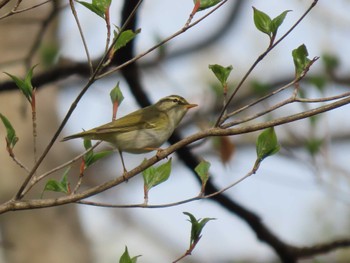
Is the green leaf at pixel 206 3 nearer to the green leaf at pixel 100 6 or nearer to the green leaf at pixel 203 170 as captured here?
the green leaf at pixel 100 6

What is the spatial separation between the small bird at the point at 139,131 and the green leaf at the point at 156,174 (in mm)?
513

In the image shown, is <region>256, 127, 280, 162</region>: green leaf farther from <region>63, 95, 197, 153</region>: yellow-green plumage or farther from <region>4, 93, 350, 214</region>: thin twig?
<region>63, 95, 197, 153</region>: yellow-green plumage

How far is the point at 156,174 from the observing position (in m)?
2.72

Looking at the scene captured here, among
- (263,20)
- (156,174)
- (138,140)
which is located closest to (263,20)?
(263,20)

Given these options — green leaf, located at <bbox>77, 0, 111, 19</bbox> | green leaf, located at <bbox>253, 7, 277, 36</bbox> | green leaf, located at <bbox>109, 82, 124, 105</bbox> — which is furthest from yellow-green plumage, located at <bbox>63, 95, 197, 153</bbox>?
green leaf, located at <bbox>253, 7, 277, 36</bbox>

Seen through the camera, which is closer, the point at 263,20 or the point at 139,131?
the point at 263,20

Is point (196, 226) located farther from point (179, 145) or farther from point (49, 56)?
point (49, 56)

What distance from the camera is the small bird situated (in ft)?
11.2

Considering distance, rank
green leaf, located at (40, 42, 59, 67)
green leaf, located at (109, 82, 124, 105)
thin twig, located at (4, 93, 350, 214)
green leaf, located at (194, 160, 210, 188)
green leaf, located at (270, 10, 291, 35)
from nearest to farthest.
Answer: thin twig, located at (4, 93, 350, 214) < green leaf, located at (270, 10, 291, 35) < green leaf, located at (194, 160, 210, 188) < green leaf, located at (109, 82, 124, 105) < green leaf, located at (40, 42, 59, 67)

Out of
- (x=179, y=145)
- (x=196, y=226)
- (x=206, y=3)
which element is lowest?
(x=196, y=226)

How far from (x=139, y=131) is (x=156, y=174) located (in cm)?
91

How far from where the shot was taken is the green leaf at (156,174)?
2709 millimetres

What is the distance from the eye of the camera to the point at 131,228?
12211 millimetres

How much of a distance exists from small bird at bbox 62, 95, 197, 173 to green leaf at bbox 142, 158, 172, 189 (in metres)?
0.51
